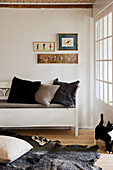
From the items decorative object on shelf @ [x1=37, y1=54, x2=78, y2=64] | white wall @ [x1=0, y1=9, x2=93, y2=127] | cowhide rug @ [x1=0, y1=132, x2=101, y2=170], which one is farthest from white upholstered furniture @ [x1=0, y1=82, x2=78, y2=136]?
cowhide rug @ [x1=0, y1=132, x2=101, y2=170]

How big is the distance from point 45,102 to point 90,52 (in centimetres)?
141

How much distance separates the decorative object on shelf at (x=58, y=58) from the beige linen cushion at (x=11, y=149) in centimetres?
334

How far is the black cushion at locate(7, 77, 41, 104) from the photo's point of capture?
5.17m

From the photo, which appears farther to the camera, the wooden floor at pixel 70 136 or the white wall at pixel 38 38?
the white wall at pixel 38 38

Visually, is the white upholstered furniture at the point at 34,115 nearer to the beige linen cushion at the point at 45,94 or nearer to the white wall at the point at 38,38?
the beige linen cushion at the point at 45,94

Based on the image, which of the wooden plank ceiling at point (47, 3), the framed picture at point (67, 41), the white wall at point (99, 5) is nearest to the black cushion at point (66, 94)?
the framed picture at point (67, 41)

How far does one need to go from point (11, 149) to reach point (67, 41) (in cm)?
367

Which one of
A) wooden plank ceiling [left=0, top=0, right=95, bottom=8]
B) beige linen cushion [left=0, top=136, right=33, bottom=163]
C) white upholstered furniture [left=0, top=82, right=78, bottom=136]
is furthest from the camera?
wooden plank ceiling [left=0, top=0, right=95, bottom=8]

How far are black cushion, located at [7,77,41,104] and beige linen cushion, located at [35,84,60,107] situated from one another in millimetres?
76

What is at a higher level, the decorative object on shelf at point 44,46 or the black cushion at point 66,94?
the decorative object on shelf at point 44,46

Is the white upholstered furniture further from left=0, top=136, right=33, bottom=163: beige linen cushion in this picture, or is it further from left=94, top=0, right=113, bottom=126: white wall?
left=0, top=136, right=33, bottom=163: beige linen cushion

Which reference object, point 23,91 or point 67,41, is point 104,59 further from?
point 23,91

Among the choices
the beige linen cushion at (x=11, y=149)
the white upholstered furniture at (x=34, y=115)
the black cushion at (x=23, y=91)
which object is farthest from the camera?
the black cushion at (x=23, y=91)

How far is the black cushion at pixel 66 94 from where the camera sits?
16.9ft
